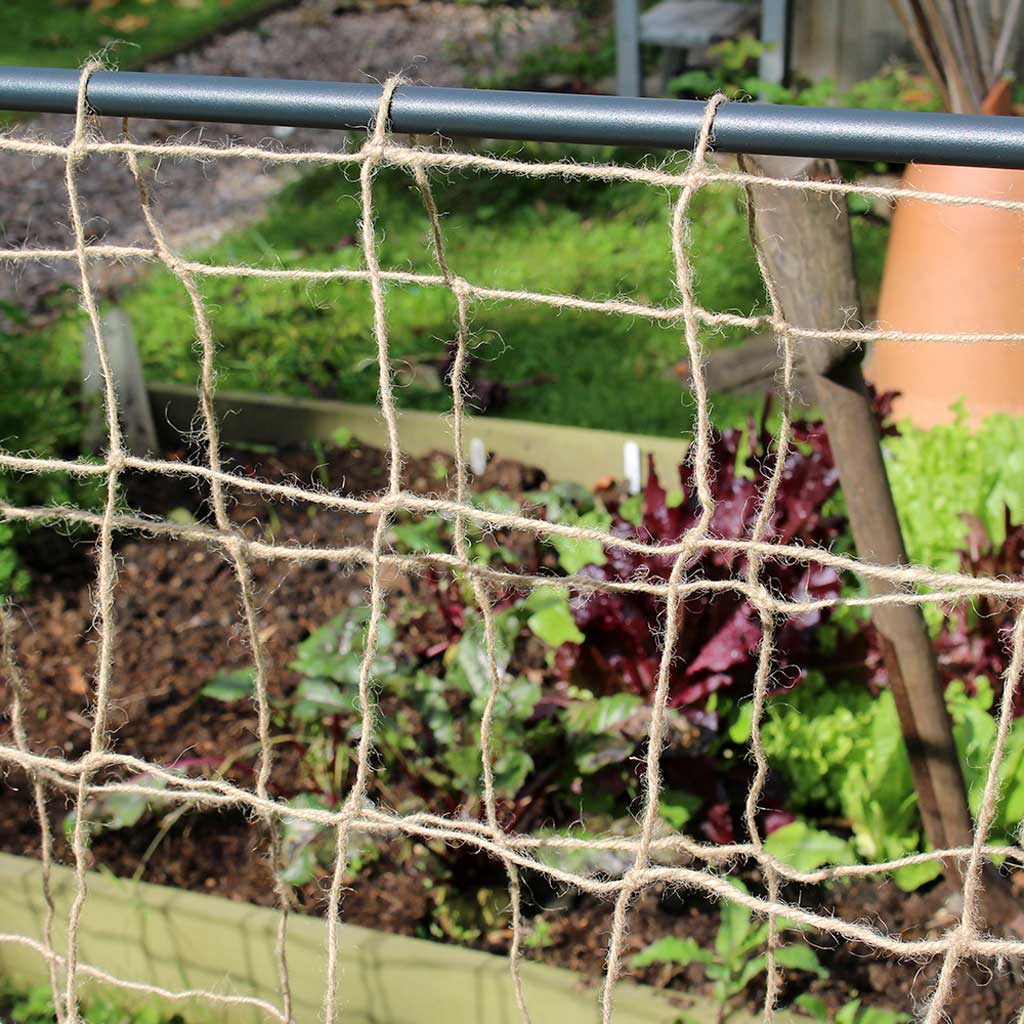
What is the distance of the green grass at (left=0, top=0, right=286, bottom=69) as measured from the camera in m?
7.88

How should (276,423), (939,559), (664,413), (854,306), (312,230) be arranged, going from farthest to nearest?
(312,230) < (664,413) < (276,423) < (939,559) < (854,306)

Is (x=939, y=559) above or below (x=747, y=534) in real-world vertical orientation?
below

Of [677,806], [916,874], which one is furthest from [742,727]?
[916,874]

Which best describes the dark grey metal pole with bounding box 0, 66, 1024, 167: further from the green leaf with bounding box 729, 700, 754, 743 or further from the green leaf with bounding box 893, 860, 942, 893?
the green leaf with bounding box 893, 860, 942, 893

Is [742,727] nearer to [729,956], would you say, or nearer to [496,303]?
[729,956]

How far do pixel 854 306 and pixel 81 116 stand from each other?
102 cm

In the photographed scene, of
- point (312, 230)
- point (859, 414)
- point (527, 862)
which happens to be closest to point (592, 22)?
point (312, 230)

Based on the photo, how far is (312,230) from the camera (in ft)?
18.4

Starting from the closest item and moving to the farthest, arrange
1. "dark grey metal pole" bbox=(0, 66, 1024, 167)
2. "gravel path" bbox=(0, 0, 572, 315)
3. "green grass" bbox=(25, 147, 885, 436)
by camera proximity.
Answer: "dark grey metal pole" bbox=(0, 66, 1024, 167), "green grass" bbox=(25, 147, 885, 436), "gravel path" bbox=(0, 0, 572, 315)

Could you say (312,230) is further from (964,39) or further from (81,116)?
(81,116)

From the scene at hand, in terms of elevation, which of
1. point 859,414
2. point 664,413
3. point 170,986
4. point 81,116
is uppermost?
point 81,116

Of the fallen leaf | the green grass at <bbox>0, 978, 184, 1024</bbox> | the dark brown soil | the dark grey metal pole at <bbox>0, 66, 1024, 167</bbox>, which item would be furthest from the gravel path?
the dark grey metal pole at <bbox>0, 66, 1024, 167</bbox>

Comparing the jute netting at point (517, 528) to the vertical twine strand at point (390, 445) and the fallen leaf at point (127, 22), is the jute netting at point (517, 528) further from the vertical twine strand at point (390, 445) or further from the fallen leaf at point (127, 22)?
the fallen leaf at point (127, 22)

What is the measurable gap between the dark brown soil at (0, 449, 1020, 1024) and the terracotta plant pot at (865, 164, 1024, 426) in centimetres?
124
